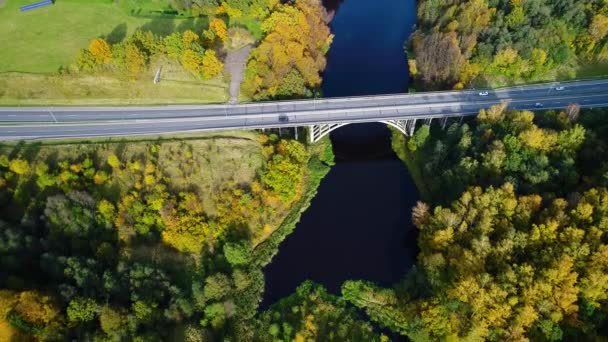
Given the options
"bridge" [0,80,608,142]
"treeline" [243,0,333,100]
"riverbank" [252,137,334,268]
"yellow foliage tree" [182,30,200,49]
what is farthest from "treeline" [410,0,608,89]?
"yellow foliage tree" [182,30,200,49]

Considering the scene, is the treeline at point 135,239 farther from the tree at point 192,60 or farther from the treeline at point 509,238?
the treeline at point 509,238

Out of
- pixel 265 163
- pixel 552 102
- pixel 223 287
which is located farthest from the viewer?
pixel 552 102

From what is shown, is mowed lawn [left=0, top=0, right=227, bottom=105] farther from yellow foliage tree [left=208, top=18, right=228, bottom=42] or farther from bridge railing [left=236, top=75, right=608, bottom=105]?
bridge railing [left=236, top=75, right=608, bottom=105]

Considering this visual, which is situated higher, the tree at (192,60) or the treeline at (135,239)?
the tree at (192,60)

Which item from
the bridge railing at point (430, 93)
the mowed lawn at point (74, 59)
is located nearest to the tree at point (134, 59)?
the mowed lawn at point (74, 59)

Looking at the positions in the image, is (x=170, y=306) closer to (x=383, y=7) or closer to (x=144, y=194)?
(x=144, y=194)

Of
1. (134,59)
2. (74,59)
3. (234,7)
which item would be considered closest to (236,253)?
(134,59)

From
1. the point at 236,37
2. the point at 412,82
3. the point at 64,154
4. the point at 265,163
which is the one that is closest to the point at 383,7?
the point at 412,82
